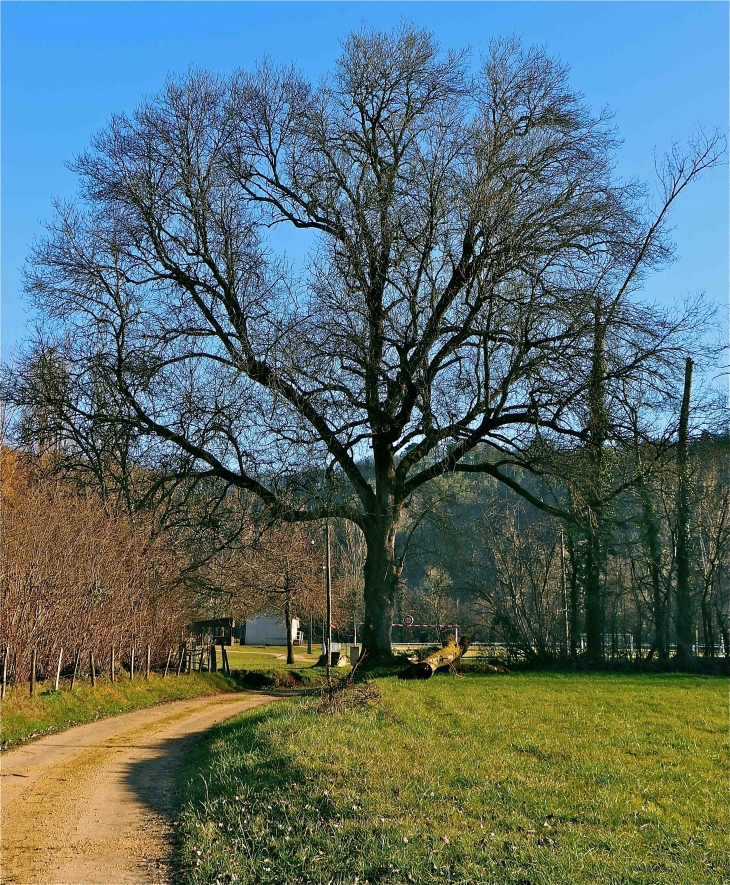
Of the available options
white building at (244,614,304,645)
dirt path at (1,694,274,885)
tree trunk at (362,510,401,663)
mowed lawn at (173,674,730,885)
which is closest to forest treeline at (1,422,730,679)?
tree trunk at (362,510,401,663)

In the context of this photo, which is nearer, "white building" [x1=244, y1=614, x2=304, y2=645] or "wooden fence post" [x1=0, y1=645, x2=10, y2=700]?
"wooden fence post" [x1=0, y1=645, x2=10, y2=700]

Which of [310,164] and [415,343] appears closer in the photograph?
[415,343]

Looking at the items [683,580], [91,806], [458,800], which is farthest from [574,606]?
[91,806]

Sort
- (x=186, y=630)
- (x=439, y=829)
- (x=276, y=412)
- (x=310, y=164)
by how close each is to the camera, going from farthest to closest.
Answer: (x=186, y=630) < (x=310, y=164) < (x=276, y=412) < (x=439, y=829)

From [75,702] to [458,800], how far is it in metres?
12.4

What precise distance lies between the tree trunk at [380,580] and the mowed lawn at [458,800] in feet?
24.1

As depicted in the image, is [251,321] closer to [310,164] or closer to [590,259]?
[310,164]

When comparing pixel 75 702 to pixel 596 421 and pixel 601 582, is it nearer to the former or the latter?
pixel 596 421

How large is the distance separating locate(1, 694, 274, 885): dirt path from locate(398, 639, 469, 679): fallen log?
5.54 meters

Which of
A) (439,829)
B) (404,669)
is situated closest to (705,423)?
(404,669)

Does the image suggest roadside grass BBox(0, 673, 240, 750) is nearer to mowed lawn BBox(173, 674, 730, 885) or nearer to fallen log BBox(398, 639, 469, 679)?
mowed lawn BBox(173, 674, 730, 885)

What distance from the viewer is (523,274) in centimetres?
1728

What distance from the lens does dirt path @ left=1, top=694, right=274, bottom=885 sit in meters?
6.77

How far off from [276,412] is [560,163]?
27.5 ft
